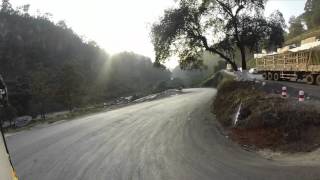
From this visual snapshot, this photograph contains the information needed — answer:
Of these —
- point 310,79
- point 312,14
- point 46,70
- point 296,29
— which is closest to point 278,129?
point 310,79

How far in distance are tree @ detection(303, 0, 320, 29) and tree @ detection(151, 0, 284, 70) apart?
92116 millimetres

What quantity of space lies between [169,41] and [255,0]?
363 inches

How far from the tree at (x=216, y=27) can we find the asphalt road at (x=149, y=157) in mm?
14586

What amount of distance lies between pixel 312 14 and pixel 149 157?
416ft

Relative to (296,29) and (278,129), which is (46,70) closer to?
Result: (296,29)

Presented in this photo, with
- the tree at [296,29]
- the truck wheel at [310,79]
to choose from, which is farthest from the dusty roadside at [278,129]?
the tree at [296,29]

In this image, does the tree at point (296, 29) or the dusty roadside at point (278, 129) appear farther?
the tree at point (296, 29)

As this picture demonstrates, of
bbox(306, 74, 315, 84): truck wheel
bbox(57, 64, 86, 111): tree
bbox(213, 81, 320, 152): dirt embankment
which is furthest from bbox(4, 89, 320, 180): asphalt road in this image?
bbox(57, 64, 86, 111): tree

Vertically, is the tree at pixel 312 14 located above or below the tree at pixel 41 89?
above

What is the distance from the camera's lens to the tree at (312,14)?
124 meters

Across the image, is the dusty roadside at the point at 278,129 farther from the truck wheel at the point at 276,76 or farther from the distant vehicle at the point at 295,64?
the truck wheel at the point at 276,76

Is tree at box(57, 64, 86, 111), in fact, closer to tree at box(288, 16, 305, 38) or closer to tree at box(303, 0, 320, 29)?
tree at box(303, 0, 320, 29)

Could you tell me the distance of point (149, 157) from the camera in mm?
17297

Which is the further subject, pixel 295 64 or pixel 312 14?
pixel 312 14
